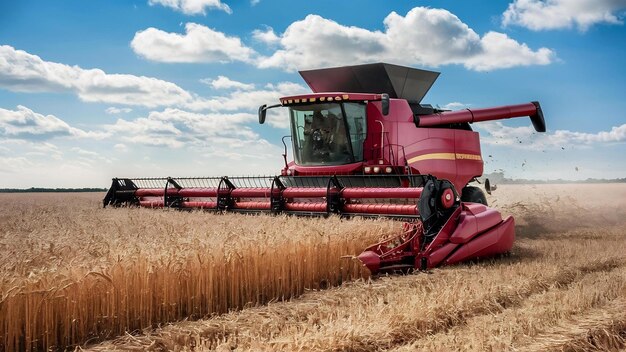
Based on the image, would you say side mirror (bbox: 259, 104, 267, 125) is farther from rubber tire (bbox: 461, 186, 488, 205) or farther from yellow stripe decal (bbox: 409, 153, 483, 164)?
rubber tire (bbox: 461, 186, 488, 205)

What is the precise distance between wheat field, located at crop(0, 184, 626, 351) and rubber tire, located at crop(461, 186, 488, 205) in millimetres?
4462

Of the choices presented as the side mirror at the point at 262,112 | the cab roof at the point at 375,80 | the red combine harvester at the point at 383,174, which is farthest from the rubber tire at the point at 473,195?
the side mirror at the point at 262,112

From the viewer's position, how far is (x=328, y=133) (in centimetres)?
927

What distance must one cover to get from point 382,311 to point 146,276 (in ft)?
A: 5.12

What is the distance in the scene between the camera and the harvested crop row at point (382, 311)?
3297 millimetres

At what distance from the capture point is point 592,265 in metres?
6.26

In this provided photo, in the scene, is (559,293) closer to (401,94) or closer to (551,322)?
(551,322)

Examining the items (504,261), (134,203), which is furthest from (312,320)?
(134,203)

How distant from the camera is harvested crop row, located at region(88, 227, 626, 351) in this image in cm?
330

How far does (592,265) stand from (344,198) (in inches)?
116

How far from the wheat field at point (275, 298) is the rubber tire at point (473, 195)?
4.46m

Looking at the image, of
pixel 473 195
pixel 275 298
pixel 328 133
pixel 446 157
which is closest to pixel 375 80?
pixel 328 133

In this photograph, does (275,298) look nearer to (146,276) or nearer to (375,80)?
(146,276)

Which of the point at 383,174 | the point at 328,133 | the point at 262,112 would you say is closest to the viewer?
the point at 383,174
